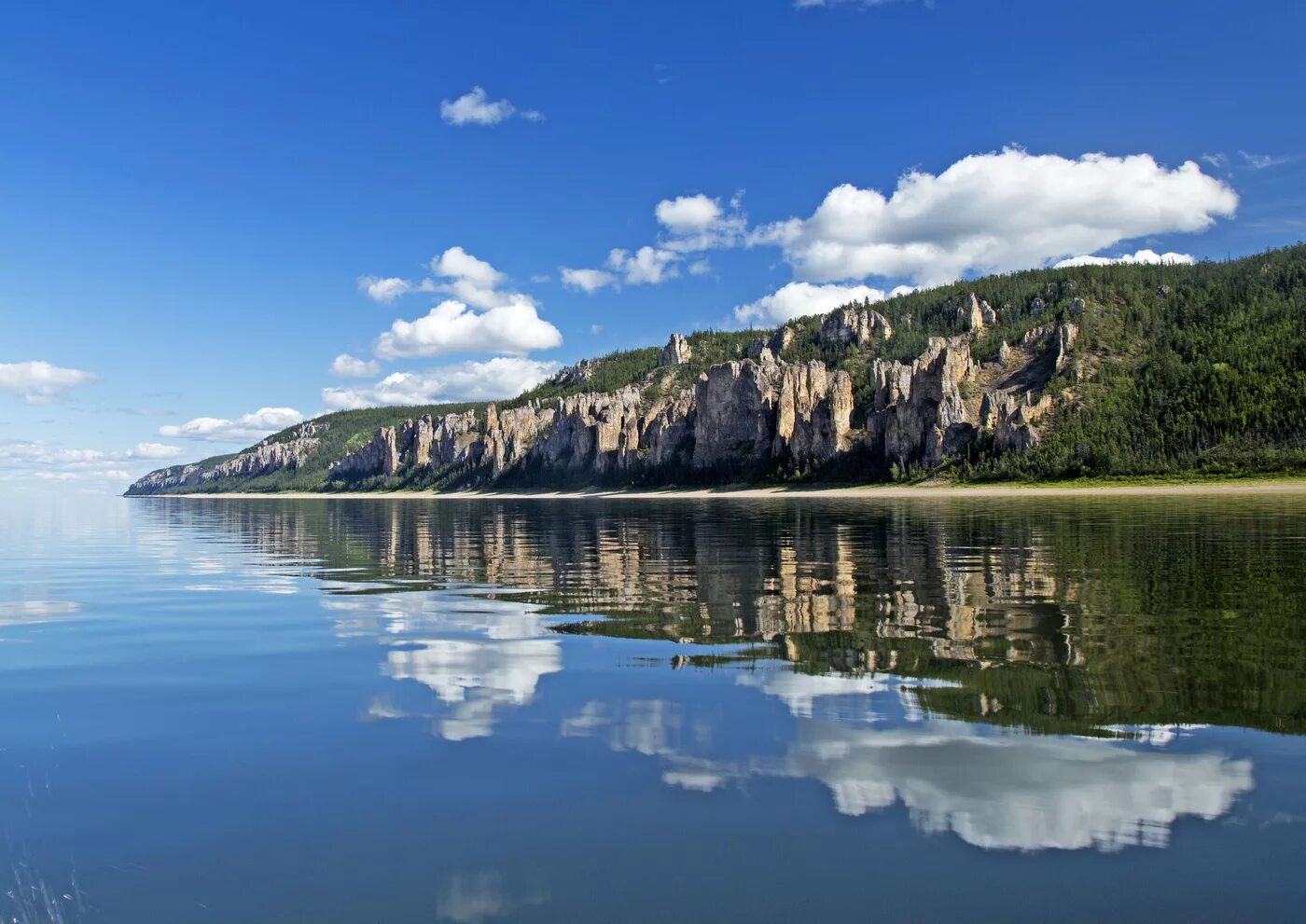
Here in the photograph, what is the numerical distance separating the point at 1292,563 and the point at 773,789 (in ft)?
95.9

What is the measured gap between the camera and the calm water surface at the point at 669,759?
6844 mm

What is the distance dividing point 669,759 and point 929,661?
6838 millimetres

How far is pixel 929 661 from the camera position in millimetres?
14742

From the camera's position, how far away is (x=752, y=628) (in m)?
18.6

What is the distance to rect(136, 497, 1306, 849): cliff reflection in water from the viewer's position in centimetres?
881

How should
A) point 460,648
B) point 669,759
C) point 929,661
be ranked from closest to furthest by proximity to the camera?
point 669,759
point 929,661
point 460,648

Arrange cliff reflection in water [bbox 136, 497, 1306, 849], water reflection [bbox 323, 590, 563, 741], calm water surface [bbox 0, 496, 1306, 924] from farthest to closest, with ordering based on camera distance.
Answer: water reflection [bbox 323, 590, 563, 741] < cliff reflection in water [bbox 136, 497, 1306, 849] < calm water surface [bbox 0, 496, 1306, 924]

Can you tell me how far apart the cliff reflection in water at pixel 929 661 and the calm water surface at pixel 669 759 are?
0.25 feet

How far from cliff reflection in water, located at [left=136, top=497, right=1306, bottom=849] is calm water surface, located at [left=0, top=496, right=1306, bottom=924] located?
76mm

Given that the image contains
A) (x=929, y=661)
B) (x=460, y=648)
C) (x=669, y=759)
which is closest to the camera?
(x=669, y=759)

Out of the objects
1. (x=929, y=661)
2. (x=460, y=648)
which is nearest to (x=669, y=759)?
(x=929, y=661)

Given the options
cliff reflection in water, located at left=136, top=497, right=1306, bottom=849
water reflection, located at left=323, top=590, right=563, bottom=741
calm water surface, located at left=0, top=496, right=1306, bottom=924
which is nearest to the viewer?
calm water surface, located at left=0, top=496, right=1306, bottom=924

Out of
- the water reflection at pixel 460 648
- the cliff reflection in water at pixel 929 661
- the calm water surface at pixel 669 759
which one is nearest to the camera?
the calm water surface at pixel 669 759

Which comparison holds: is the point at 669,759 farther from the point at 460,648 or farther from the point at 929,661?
the point at 460,648
